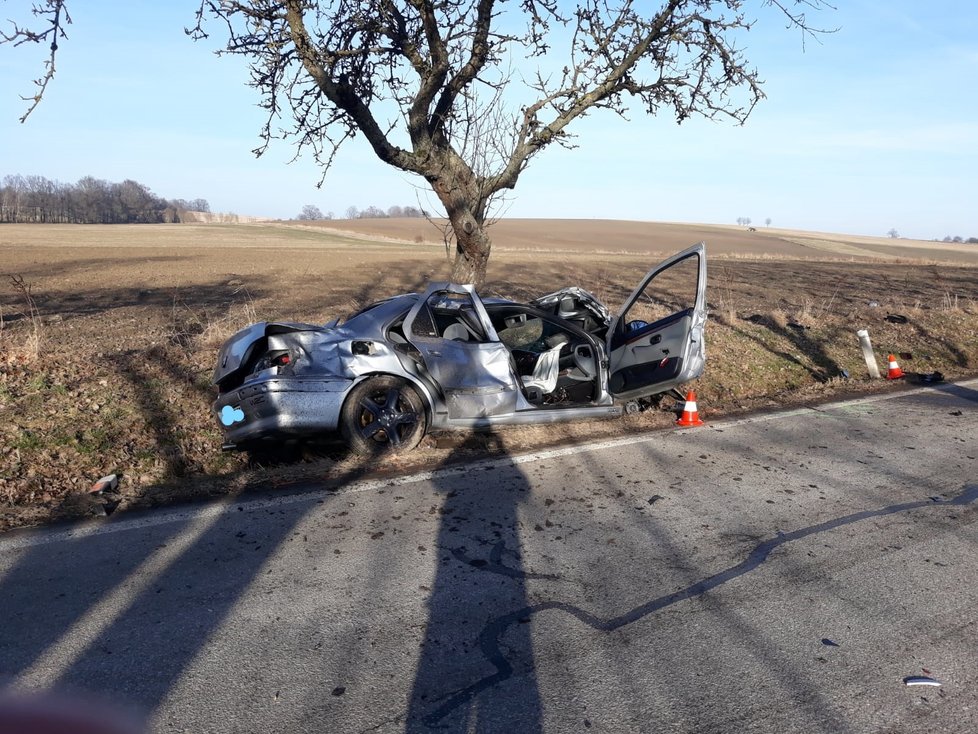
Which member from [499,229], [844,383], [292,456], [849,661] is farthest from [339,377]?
[499,229]

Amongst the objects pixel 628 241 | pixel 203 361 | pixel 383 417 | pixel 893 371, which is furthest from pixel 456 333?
pixel 628 241

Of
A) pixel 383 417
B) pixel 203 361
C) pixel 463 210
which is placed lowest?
pixel 383 417

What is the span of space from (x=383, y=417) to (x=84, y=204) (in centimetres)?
10815

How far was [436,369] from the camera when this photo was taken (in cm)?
657

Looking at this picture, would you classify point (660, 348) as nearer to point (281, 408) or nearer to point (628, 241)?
point (281, 408)

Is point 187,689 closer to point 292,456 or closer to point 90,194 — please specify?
point 292,456

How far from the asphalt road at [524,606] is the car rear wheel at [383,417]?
0.65 meters

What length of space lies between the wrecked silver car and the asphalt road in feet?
2.56

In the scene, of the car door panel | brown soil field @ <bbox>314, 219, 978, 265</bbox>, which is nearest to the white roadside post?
the car door panel

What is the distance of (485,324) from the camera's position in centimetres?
696

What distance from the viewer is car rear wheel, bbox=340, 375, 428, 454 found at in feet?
20.1

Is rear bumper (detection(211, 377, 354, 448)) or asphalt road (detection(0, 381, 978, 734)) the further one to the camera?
rear bumper (detection(211, 377, 354, 448))

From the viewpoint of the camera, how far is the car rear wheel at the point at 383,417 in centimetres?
613

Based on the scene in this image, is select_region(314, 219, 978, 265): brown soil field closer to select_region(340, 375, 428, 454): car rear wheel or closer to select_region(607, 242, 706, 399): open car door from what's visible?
select_region(607, 242, 706, 399): open car door
